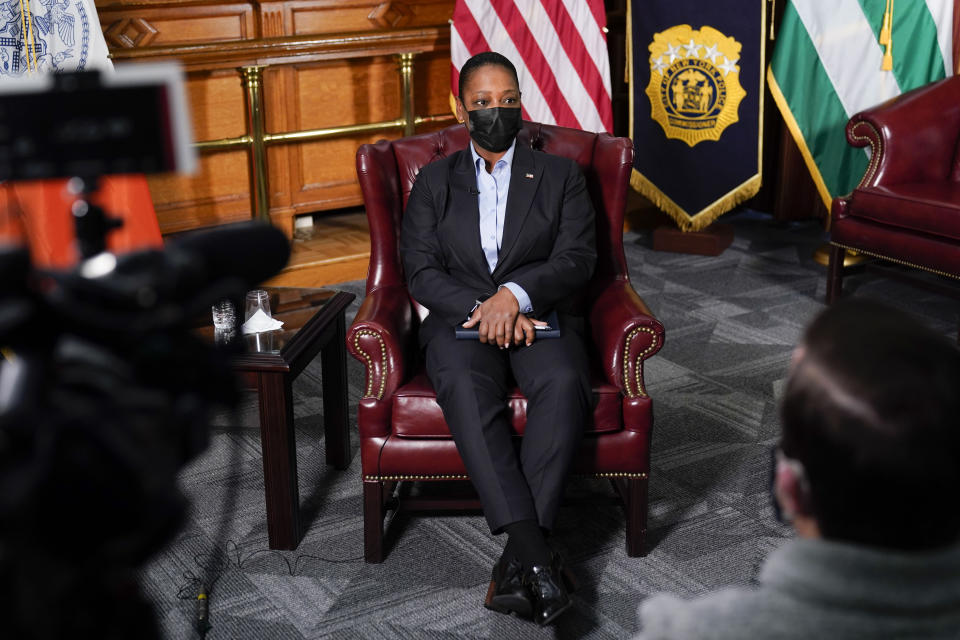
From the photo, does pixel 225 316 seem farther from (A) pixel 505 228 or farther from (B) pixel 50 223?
(B) pixel 50 223

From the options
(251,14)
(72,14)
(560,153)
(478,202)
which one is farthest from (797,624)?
(251,14)

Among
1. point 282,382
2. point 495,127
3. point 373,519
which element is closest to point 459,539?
point 373,519

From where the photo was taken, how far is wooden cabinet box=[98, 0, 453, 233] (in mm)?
4605

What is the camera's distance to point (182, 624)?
2.17 metres

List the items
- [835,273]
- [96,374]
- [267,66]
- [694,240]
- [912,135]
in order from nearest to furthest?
[96,374] < [912,135] < [835,273] < [267,66] < [694,240]

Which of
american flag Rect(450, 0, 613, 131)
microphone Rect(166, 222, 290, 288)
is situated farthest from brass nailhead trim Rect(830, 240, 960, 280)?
microphone Rect(166, 222, 290, 288)

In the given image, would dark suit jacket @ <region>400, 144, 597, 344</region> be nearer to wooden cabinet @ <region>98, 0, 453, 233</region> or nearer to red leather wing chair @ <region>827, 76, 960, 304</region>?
red leather wing chair @ <region>827, 76, 960, 304</region>

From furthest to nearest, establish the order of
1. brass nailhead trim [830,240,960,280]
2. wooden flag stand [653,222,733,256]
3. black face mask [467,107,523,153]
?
wooden flag stand [653,222,733,256] < brass nailhead trim [830,240,960,280] < black face mask [467,107,523,153]

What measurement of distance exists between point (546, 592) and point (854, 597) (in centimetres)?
137

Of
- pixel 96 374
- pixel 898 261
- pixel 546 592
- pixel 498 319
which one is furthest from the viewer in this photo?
pixel 898 261

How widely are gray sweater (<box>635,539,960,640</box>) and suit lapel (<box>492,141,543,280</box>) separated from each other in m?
1.88

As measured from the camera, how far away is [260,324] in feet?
8.56

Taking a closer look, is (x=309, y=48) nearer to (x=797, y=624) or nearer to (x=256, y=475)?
(x=256, y=475)

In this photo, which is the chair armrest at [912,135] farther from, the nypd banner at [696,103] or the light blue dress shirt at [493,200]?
the light blue dress shirt at [493,200]
